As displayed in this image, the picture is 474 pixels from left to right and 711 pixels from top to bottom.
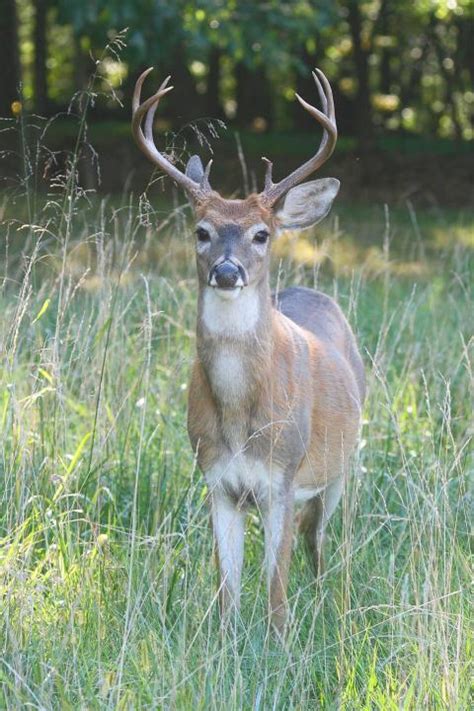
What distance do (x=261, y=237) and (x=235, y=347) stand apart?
389 millimetres

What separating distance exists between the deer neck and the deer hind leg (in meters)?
0.58

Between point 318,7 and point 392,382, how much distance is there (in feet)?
23.8

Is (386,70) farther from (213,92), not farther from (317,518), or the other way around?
(317,518)

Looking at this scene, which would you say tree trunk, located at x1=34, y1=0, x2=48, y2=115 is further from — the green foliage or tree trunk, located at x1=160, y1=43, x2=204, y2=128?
tree trunk, located at x1=160, y1=43, x2=204, y2=128

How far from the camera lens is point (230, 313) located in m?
4.22

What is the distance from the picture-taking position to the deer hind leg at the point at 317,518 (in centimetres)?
466

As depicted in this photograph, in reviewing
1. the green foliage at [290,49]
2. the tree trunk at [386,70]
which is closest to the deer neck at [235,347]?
the green foliage at [290,49]

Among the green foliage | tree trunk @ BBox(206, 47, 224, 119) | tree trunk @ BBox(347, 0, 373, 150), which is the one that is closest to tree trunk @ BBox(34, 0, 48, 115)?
the green foliage

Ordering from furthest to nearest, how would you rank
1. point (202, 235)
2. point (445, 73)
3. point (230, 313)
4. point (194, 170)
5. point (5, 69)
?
point (445, 73) → point (5, 69) → point (194, 170) → point (202, 235) → point (230, 313)

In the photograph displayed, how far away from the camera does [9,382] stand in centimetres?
464

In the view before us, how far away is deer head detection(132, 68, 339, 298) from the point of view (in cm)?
414

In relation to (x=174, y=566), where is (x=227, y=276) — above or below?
above

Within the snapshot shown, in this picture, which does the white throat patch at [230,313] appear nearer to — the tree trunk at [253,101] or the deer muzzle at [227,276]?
the deer muzzle at [227,276]

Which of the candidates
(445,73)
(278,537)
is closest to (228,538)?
(278,537)
